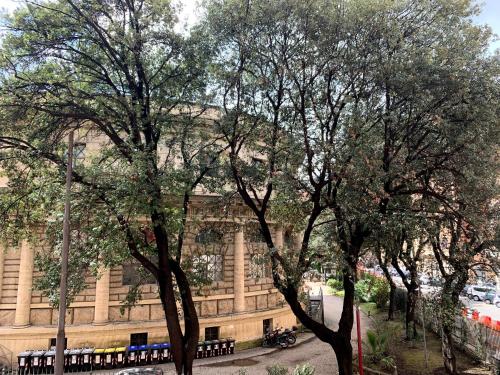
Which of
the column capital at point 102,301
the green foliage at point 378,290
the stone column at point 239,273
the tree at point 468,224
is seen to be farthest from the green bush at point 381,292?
the column capital at point 102,301

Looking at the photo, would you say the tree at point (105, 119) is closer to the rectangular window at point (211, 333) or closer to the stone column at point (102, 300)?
the stone column at point (102, 300)

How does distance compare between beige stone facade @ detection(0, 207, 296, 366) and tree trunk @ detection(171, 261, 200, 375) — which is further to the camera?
beige stone facade @ detection(0, 207, 296, 366)

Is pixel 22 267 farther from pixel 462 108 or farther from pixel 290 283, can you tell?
pixel 462 108

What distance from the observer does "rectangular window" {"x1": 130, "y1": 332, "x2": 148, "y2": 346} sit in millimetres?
19322

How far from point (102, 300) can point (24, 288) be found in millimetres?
3533

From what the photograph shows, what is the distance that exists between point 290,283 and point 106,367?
34.8ft

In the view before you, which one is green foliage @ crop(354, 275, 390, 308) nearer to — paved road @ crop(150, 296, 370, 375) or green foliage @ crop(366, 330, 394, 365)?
paved road @ crop(150, 296, 370, 375)

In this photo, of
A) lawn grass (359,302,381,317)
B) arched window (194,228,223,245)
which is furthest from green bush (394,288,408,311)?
arched window (194,228,223,245)

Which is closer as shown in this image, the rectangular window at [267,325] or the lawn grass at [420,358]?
the lawn grass at [420,358]

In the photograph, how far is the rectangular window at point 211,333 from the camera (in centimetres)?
2080

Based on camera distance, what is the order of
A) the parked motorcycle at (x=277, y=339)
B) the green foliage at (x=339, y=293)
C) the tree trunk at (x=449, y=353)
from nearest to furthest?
the tree trunk at (x=449, y=353)
the parked motorcycle at (x=277, y=339)
the green foliage at (x=339, y=293)

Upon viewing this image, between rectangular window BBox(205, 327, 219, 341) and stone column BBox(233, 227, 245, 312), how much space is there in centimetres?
152

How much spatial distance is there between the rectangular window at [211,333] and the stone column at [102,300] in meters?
5.09

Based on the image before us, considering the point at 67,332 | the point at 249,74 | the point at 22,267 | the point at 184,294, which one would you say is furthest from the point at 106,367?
the point at 249,74
